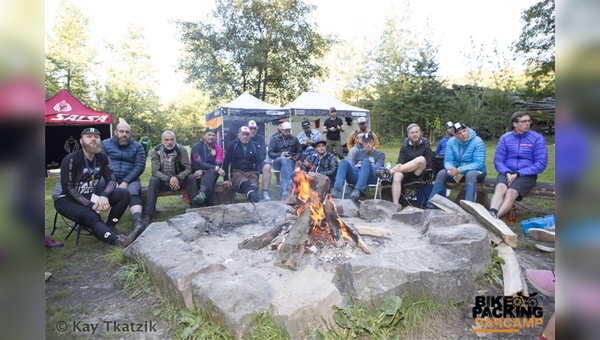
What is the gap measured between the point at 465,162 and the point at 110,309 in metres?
4.62

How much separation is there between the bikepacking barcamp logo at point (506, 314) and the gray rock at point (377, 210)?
1.73 meters

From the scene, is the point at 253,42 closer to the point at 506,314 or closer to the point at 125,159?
the point at 125,159

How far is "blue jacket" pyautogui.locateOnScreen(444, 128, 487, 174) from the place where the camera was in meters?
4.46

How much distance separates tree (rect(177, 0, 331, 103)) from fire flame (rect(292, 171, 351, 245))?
2.75 meters

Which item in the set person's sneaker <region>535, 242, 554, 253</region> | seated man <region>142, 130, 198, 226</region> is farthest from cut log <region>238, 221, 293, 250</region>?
person's sneaker <region>535, 242, 554, 253</region>

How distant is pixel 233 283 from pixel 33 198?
1482 millimetres

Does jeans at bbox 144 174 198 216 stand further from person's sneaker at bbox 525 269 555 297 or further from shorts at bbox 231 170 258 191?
person's sneaker at bbox 525 269 555 297

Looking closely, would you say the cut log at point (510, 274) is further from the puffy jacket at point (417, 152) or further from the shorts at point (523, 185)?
the puffy jacket at point (417, 152)

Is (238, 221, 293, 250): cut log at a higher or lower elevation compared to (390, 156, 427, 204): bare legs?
lower

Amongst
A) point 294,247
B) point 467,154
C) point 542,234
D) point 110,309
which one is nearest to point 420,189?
point 467,154

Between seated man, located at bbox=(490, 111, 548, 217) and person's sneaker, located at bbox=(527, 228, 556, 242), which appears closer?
person's sneaker, located at bbox=(527, 228, 556, 242)

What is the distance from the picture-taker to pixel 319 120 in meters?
10.1

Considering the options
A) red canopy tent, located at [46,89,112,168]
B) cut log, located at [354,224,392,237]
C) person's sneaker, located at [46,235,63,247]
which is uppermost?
red canopy tent, located at [46,89,112,168]

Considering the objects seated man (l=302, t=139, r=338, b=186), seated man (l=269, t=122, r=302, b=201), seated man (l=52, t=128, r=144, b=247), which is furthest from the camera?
seated man (l=269, t=122, r=302, b=201)
